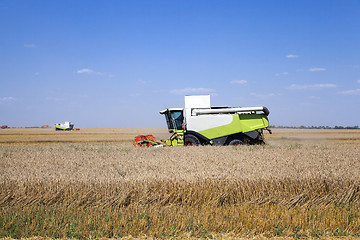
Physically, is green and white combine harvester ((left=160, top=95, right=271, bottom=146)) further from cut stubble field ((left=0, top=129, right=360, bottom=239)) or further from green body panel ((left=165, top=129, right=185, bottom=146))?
cut stubble field ((left=0, top=129, right=360, bottom=239))

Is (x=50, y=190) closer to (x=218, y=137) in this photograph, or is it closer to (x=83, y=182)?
(x=83, y=182)

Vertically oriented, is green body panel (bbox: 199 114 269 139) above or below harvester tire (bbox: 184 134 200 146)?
above

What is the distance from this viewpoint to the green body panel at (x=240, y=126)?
15.4 metres

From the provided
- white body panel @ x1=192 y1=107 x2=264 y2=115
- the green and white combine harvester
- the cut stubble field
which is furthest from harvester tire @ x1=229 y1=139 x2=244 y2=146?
the cut stubble field

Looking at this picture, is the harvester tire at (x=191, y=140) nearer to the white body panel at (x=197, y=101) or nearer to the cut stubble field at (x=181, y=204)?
the white body panel at (x=197, y=101)

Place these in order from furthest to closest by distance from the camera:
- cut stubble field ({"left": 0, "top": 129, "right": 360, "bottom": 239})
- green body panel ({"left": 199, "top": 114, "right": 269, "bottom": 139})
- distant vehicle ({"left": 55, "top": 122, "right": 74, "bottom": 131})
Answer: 1. distant vehicle ({"left": 55, "top": 122, "right": 74, "bottom": 131})
2. green body panel ({"left": 199, "top": 114, "right": 269, "bottom": 139})
3. cut stubble field ({"left": 0, "top": 129, "right": 360, "bottom": 239})

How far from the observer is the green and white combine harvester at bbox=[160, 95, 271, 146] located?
15500 mm

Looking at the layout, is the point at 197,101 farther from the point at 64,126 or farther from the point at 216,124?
the point at 64,126

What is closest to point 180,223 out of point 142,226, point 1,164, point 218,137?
point 142,226

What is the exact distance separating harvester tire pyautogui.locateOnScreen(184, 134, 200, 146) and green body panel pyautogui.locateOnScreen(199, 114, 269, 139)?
1.49 feet

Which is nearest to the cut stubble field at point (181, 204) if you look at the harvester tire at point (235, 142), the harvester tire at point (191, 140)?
the harvester tire at point (235, 142)

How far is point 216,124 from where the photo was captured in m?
15.6

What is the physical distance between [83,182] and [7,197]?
1.51 m

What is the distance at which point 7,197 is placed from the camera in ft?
20.4
